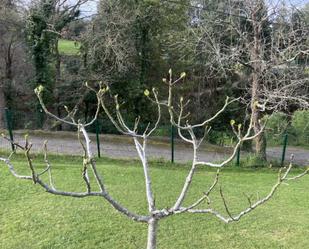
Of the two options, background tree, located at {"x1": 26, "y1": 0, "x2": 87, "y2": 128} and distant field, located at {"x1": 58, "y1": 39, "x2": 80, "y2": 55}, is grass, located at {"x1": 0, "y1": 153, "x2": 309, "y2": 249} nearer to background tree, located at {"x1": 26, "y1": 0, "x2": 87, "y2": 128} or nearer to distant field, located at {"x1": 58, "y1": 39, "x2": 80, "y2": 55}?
background tree, located at {"x1": 26, "y1": 0, "x2": 87, "y2": 128}

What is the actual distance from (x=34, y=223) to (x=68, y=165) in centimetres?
393

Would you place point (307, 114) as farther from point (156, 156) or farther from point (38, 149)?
point (38, 149)

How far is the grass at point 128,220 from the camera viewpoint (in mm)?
5992

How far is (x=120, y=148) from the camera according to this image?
13.6 metres

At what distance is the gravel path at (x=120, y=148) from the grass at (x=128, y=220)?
10.7ft

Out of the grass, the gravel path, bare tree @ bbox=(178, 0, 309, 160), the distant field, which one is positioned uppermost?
the distant field

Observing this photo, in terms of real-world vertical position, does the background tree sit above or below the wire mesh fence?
above

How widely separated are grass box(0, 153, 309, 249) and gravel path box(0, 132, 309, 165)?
3.25 meters

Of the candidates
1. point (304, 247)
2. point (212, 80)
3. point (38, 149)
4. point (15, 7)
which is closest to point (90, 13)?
point (15, 7)

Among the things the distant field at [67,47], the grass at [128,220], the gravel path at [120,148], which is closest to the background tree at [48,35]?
the distant field at [67,47]

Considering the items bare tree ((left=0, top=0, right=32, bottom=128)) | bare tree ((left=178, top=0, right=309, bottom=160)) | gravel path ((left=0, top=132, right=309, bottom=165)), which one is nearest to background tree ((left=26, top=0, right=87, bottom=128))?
bare tree ((left=0, top=0, right=32, bottom=128))

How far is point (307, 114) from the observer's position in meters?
19.1

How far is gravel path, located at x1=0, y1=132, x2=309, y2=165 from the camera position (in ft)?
41.6

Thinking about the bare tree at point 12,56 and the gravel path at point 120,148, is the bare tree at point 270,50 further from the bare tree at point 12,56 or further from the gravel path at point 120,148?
the bare tree at point 12,56
